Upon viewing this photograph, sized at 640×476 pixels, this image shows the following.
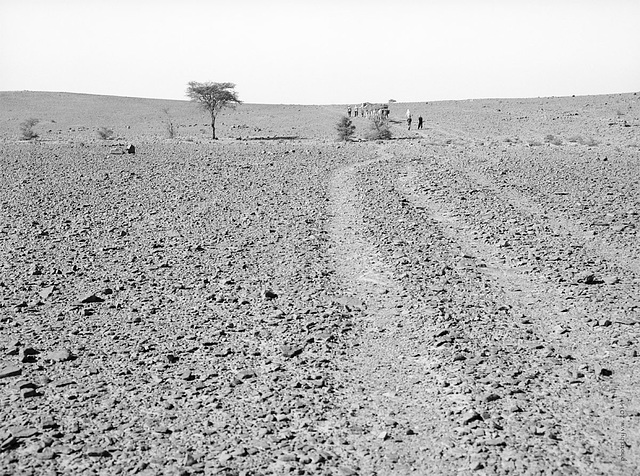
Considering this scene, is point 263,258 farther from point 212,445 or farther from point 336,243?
point 212,445

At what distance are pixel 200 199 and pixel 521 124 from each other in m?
37.0

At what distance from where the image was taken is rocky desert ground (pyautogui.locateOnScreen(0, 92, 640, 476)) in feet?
17.0

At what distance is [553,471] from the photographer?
4.76 m

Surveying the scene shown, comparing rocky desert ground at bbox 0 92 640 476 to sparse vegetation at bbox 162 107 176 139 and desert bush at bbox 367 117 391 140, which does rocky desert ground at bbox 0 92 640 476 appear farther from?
sparse vegetation at bbox 162 107 176 139

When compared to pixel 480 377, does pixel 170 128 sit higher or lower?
lower

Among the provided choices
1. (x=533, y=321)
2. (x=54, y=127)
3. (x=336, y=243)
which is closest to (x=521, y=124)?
(x=54, y=127)

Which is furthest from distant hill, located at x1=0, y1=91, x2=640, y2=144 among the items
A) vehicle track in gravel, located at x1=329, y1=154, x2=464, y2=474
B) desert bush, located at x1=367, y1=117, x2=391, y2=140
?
vehicle track in gravel, located at x1=329, y1=154, x2=464, y2=474

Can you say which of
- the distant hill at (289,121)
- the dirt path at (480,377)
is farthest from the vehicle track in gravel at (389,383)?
the distant hill at (289,121)

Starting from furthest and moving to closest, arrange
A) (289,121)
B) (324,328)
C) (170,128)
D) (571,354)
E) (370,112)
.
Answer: (370,112), (289,121), (170,128), (324,328), (571,354)

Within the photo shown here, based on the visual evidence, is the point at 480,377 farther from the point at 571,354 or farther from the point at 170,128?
the point at 170,128

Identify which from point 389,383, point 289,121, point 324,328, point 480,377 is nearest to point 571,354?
point 480,377

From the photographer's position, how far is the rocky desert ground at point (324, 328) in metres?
5.18

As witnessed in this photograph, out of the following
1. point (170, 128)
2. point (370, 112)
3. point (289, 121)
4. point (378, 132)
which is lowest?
point (289, 121)

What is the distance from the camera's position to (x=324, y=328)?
757 centimetres
